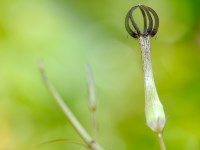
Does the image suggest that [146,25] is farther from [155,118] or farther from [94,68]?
[94,68]

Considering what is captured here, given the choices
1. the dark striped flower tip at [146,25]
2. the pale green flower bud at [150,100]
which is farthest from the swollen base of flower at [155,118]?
the dark striped flower tip at [146,25]

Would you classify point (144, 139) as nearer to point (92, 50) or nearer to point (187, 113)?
point (187, 113)

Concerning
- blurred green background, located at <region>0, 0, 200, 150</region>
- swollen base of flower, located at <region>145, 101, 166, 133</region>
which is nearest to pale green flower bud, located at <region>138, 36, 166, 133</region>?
swollen base of flower, located at <region>145, 101, 166, 133</region>

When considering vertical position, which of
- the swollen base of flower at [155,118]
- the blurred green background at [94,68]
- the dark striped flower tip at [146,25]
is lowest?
the blurred green background at [94,68]

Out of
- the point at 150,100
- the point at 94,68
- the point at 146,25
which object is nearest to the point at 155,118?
the point at 150,100

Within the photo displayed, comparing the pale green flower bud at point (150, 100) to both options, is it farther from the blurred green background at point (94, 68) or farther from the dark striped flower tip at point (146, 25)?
the blurred green background at point (94, 68)

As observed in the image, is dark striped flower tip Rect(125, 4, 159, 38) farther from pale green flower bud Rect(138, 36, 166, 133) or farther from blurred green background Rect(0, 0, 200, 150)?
blurred green background Rect(0, 0, 200, 150)

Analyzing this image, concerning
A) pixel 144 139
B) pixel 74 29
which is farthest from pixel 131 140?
pixel 74 29

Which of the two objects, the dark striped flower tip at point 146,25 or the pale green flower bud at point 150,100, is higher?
the dark striped flower tip at point 146,25
